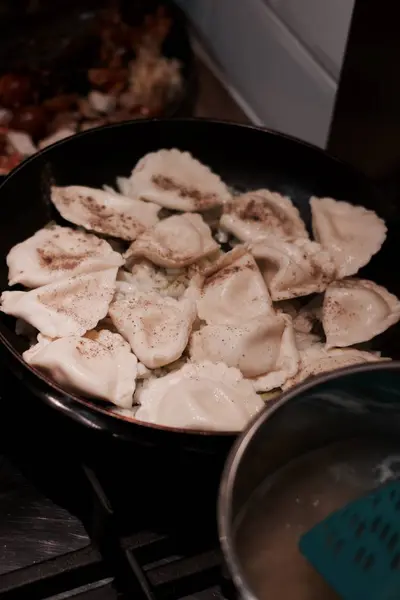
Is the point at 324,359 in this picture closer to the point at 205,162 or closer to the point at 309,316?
the point at 309,316

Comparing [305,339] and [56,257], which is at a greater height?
[56,257]

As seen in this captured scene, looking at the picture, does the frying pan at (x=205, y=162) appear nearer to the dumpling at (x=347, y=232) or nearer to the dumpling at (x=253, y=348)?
the dumpling at (x=347, y=232)

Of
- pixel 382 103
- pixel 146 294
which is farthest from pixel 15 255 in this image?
pixel 382 103

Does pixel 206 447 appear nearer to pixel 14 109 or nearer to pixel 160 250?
pixel 160 250

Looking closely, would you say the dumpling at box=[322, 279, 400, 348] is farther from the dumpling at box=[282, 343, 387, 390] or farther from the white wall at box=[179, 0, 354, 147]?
the white wall at box=[179, 0, 354, 147]

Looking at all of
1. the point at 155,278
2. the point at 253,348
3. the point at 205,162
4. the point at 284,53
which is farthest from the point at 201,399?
the point at 284,53

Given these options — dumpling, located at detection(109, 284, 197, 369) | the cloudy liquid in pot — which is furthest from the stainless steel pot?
dumpling, located at detection(109, 284, 197, 369)
